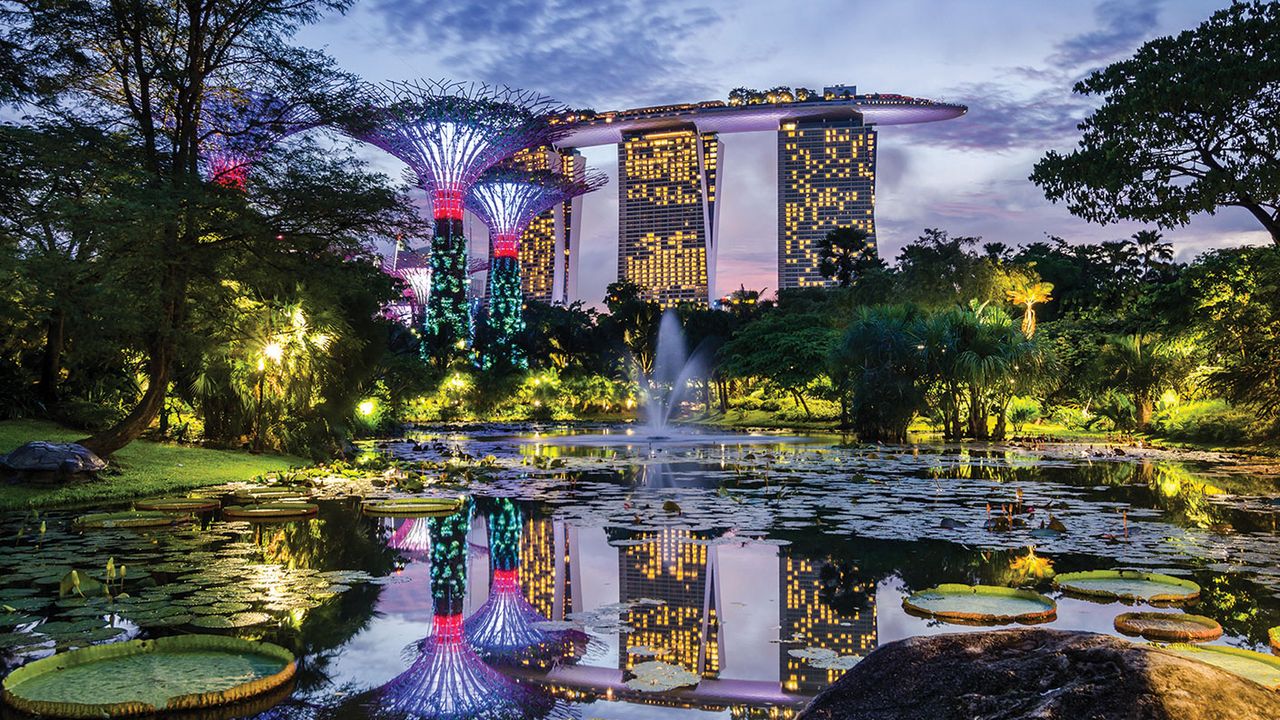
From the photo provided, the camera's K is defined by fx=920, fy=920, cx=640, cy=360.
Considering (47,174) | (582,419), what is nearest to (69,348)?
(47,174)

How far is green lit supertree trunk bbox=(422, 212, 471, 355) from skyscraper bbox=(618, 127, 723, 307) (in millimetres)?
91562

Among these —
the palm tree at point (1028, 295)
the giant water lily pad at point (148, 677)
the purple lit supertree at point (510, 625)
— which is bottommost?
the purple lit supertree at point (510, 625)

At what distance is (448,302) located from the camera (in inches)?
2009

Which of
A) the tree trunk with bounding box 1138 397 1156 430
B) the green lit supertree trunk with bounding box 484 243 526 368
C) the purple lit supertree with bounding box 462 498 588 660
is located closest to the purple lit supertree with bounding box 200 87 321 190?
the purple lit supertree with bounding box 462 498 588 660

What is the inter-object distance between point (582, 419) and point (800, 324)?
1467 centimetres

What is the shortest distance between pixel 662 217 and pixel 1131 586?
150752 millimetres

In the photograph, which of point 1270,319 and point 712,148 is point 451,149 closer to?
point 1270,319

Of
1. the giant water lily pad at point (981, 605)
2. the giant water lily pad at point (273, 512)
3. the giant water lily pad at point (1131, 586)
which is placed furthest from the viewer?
the giant water lily pad at point (273, 512)

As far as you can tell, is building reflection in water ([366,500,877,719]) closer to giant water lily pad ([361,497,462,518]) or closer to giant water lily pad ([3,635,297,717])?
giant water lily pad ([3,635,297,717])

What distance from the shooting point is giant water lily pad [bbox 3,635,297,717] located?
3625 millimetres

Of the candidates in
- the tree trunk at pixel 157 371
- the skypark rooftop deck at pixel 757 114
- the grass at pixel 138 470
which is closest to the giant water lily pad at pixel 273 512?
the grass at pixel 138 470

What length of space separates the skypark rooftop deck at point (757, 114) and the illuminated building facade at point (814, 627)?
12145cm

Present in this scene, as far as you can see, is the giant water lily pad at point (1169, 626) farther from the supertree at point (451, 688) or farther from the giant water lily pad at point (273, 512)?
the giant water lily pad at point (273, 512)

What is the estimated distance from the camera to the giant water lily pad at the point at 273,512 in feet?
31.4
